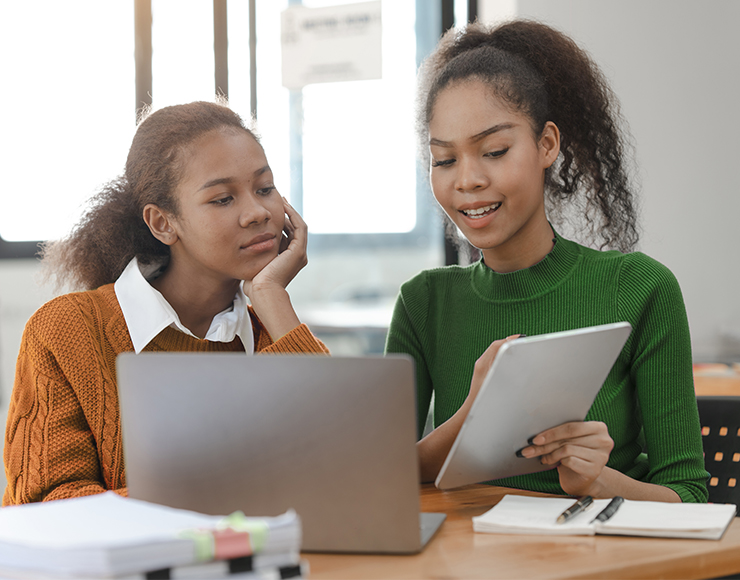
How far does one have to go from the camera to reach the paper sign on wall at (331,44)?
255 centimetres

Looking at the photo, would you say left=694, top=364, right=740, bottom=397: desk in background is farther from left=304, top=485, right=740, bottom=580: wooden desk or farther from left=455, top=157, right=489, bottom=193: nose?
left=304, top=485, right=740, bottom=580: wooden desk

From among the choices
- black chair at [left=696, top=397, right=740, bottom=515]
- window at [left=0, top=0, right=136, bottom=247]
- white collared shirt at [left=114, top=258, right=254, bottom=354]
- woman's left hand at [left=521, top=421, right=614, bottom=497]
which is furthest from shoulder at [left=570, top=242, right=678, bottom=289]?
window at [left=0, top=0, right=136, bottom=247]

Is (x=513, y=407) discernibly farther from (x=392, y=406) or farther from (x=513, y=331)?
(x=513, y=331)

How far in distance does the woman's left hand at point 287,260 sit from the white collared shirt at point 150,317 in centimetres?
7

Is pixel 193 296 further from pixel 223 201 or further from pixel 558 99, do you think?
pixel 558 99

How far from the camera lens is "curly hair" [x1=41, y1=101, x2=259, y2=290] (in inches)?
56.4

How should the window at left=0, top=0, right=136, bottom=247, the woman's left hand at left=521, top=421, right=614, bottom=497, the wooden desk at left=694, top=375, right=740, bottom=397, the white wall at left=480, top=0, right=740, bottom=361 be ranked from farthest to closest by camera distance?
1. the window at left=0, top=0, right=136, bottom=247
2. the white wall at left=480, top=0, right=740, bottom=361
3. the wooden desk at left=694, top=375, right=740, bottom=397
4. the woman's left hand at left=521, top=421, right=614, bottom=497

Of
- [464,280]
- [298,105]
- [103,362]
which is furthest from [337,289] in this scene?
[103,362]

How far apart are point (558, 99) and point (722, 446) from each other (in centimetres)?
70

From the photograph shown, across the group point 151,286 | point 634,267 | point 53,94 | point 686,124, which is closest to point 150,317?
point 151,286

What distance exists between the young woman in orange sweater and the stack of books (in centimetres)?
54

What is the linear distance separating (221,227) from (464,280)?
0.49 m

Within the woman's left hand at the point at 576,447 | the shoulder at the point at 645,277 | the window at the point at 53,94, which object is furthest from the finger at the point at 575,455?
the window at the point at 53,94

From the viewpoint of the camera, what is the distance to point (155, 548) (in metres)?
0.59
